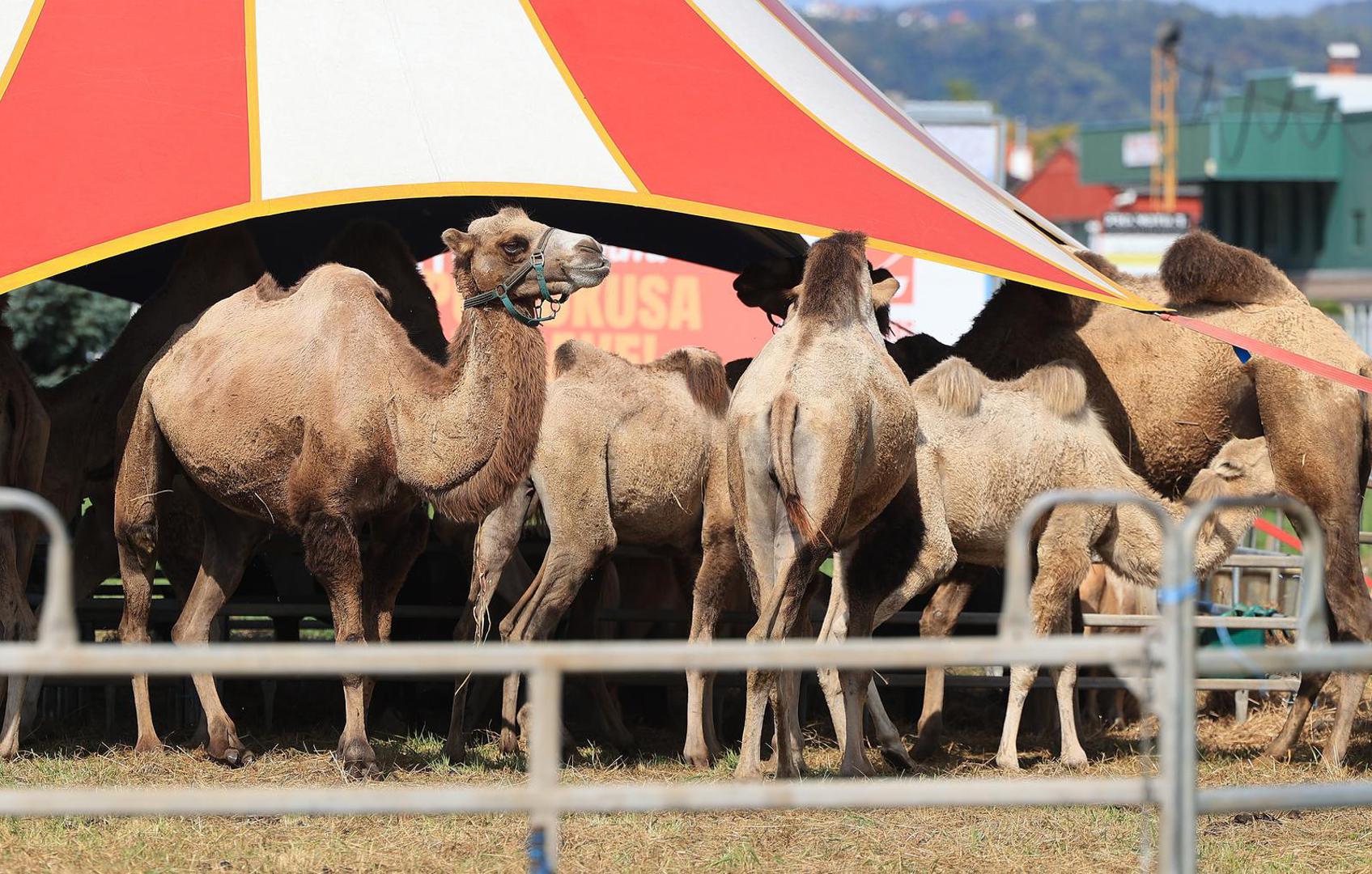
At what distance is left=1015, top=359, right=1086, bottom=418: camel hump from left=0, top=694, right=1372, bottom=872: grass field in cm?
231

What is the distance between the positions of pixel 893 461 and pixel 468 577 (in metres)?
3.17

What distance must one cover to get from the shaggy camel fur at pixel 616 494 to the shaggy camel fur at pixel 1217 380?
1.47 metres

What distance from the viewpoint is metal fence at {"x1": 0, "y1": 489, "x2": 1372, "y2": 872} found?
3711 millimetres

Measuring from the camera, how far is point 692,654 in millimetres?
3754

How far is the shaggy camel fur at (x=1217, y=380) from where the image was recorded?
27.8 feet

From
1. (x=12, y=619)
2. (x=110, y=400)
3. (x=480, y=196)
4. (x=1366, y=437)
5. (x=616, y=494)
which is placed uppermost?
(x=480, y=196)

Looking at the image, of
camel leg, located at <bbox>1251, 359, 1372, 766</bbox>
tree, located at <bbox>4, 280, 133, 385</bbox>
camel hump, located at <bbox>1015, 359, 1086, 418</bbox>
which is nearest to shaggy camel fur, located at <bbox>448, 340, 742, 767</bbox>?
camel hump, located at <bbox>1015, 359, 1086, 418</bbox>

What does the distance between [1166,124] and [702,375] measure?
166ft

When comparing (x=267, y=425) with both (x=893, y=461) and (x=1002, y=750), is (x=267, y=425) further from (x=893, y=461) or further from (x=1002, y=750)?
(x=1002, y=750)

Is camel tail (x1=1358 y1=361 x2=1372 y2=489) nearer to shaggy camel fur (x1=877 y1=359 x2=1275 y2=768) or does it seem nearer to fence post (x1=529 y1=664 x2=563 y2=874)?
shaggy camel fur (x1=877 y1=359 x2=1275 y2=768)

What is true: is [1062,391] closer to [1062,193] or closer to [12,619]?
[12,619]

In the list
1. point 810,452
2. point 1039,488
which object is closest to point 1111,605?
point 1039,488

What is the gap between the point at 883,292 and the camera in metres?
8.26

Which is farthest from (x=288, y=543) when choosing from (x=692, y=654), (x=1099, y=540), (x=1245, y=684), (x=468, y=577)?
(x=692, y=654)
